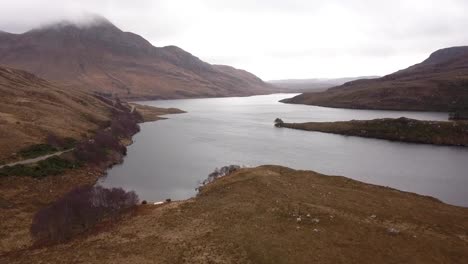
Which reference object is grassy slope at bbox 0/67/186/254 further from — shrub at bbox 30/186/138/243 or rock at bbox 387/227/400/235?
rock at bbox 387/227/400/235

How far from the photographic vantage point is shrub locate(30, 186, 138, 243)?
52.3 metres

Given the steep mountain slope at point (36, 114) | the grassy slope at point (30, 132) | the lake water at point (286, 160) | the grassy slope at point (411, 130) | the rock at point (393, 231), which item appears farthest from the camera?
the grassy slope at point (411, 130)

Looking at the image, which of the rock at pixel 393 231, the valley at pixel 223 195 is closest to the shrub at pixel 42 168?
the valley at pixel 223 195

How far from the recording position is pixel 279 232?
150ft

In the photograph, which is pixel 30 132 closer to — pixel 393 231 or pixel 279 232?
pixel 279 232

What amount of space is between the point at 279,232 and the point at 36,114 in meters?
109

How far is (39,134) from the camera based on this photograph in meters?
105

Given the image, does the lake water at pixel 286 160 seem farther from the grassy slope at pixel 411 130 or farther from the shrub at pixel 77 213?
the shrub at pixel 77 213

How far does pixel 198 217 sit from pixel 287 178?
2534 cm

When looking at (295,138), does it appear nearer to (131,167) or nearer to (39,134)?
(131,167)

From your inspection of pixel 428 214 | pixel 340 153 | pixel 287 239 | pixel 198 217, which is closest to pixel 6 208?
pixel 198 217

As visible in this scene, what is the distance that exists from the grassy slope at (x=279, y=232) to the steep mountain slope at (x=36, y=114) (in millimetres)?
51719

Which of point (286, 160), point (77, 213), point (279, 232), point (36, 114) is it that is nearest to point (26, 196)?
point (77, 213)

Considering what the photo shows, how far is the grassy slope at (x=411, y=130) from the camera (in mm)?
135250
